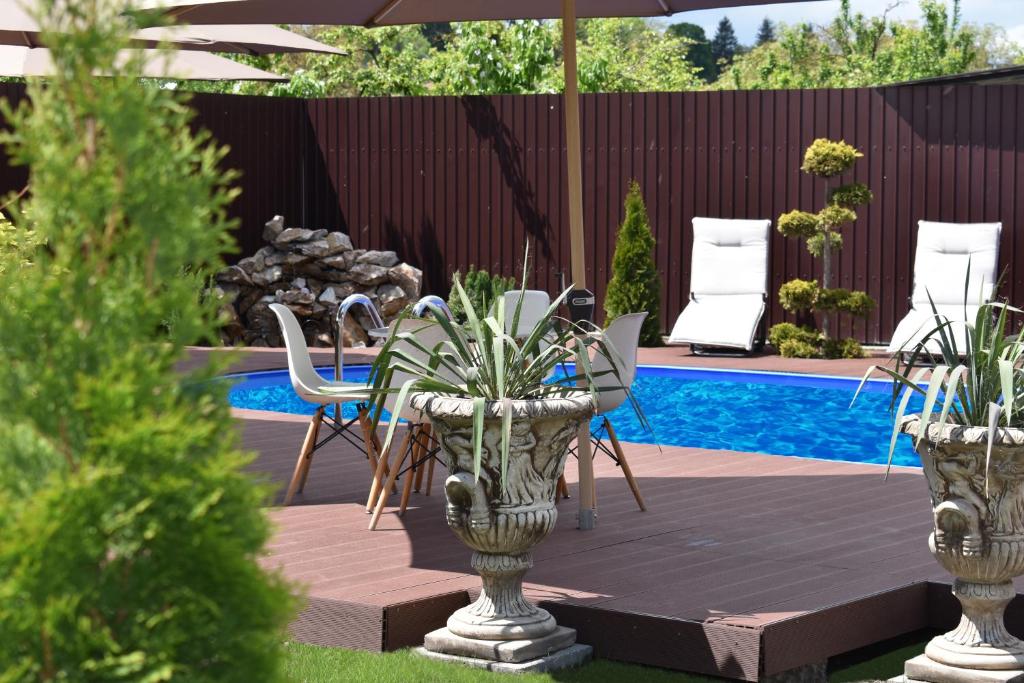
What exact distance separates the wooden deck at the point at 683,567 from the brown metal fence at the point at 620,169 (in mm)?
6289

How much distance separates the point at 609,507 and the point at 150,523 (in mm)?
4034

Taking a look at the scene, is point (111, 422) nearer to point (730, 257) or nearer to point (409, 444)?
point (409, 444)

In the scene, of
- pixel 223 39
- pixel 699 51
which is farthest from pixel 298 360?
pixel 699 51

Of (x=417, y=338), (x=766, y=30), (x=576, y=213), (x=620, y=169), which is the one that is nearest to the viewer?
(x=417, y=338)

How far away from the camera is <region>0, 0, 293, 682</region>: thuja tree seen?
181cm

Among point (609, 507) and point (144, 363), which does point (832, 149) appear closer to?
point (609, 507)

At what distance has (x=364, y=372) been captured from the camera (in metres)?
12.0

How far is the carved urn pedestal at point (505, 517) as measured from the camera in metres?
3.90

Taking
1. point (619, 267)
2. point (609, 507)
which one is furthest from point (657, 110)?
point (609, 507)

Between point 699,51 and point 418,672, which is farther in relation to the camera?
point 699,51

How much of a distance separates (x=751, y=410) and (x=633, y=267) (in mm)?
2746

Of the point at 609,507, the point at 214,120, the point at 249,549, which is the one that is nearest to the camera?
the point at 249,549

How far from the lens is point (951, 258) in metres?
11.7

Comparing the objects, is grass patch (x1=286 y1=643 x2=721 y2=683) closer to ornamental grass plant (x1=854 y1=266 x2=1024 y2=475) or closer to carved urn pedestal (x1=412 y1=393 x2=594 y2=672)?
carved urn pedestal (x1=412 y1=393 x2=594 y2=672)
